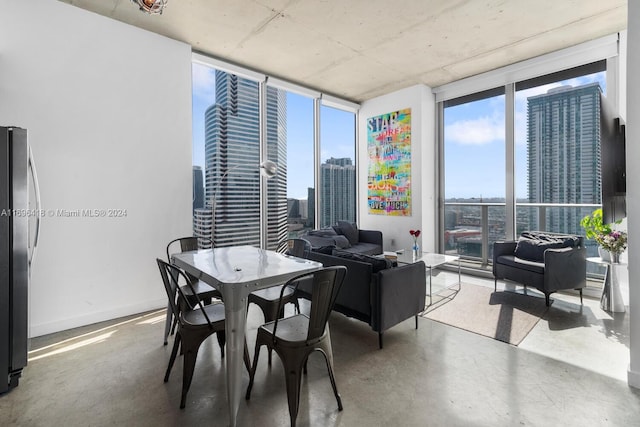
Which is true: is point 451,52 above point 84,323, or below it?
above

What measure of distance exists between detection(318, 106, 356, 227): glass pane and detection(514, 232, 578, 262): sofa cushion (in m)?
3.03

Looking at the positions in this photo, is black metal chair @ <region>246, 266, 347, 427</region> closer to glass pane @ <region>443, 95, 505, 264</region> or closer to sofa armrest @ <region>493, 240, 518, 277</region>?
sofa armrest @ <region>493, 240, 518, 277</region>

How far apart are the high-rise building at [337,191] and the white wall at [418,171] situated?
72 centimetres

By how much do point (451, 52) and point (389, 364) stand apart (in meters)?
3.97

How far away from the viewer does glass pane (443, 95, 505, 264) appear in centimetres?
500

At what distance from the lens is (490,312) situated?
11.4 feet

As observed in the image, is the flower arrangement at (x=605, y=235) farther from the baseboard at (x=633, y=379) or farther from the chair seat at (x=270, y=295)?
the chair seat at (x=270, y=295)

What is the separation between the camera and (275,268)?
2.17 meters

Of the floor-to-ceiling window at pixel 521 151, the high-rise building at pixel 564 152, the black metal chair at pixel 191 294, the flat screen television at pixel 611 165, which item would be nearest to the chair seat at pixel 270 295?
the black metal chair at pixel 191 294

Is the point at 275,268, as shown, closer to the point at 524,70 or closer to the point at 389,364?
the point at 389,364

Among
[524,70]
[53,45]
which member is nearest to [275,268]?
[53,45]

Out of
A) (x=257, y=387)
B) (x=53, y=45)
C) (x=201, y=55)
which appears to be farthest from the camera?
(x=201, y=55)

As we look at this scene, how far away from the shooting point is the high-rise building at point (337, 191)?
5918 mm

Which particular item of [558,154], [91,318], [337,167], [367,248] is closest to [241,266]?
[91,318]
